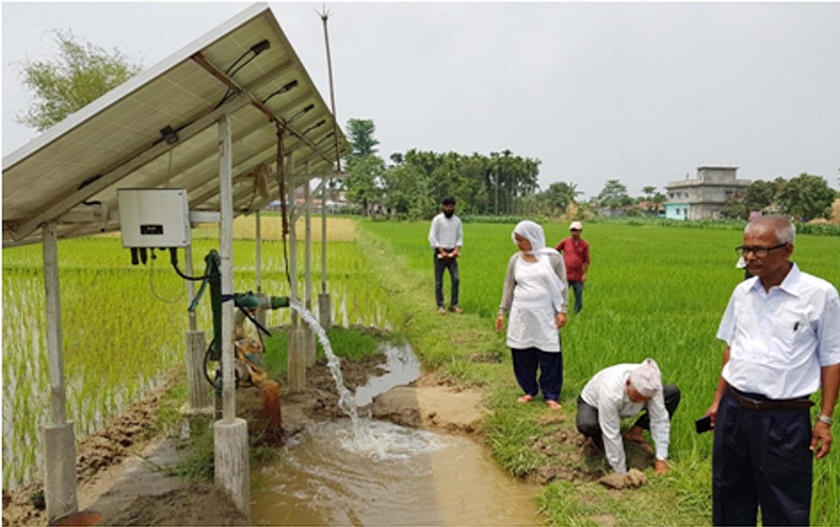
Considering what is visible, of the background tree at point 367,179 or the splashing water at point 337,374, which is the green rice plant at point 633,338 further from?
the background tree at point 367,179

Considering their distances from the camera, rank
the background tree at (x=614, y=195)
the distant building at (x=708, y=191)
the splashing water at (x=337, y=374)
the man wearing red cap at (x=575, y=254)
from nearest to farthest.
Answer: the splashing water at (x=337, y=374) < the man wearing red cap at (x=575, y=254) < the distant building at (x=708, y=191) < the background tree at (x=614, y=195)

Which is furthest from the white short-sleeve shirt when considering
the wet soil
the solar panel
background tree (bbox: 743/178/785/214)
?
background tree (bbox: 743/178/785/214)

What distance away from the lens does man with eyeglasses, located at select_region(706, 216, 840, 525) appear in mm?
2383

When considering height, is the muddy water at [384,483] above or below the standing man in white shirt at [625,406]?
below

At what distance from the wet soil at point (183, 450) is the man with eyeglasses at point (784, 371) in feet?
4.60

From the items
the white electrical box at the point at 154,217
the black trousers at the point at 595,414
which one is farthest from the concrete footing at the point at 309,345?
the black trousers at the point at 595,414

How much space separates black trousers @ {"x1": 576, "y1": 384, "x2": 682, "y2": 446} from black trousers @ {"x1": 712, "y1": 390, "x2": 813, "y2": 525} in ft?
3.36

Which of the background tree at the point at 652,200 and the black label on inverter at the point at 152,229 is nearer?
the black label on inverter at the point at 152,229

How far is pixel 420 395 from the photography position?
5.54 m

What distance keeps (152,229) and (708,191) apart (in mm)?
71272

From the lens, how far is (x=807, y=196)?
136ft

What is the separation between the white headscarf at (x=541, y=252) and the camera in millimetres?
4543

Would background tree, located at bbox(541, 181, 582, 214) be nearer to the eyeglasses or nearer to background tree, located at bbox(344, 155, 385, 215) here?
background tree, located at bbox(344, 155, 385, 215)


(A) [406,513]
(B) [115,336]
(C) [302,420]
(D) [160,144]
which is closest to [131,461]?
(C) [302,420]
